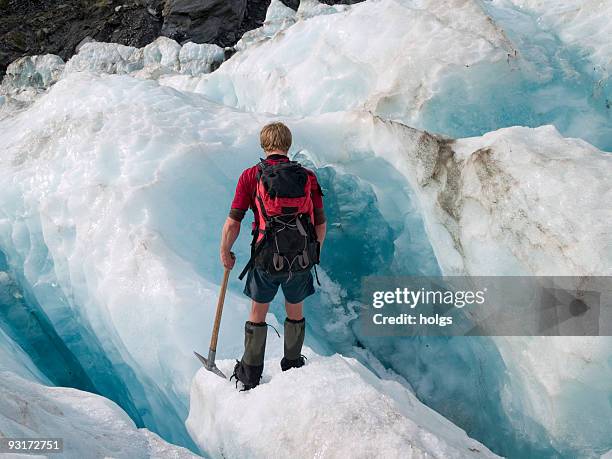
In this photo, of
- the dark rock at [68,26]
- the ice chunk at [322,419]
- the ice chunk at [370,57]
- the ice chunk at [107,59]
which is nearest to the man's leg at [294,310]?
the ice chunk at [322,419]

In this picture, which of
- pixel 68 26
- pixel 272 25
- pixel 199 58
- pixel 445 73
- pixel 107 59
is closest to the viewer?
pixel 445 73

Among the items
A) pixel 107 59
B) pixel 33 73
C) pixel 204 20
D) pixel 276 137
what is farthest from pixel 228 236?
pixel 204 20

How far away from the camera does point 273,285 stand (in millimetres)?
3156

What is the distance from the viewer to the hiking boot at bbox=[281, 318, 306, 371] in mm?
3307

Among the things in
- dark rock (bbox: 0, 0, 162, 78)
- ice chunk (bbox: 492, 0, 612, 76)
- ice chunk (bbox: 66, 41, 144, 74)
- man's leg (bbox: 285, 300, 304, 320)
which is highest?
ice chunk (bbox: 492, 0, 612, 76)

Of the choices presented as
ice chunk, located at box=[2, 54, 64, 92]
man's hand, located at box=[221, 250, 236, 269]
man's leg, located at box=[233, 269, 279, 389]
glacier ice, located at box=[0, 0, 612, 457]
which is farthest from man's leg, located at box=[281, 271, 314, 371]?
ice chunk, located at box=[2, 54, 64, 92]

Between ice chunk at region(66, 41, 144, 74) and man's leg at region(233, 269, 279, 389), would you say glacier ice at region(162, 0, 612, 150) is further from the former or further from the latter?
ice chunk at region(66, 41, 144, 74)

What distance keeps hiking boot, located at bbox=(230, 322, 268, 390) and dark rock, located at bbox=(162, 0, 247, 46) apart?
21007 mm

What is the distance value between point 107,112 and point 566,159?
457 cm

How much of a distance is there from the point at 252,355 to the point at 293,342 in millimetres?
270

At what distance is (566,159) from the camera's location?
12.6 ft

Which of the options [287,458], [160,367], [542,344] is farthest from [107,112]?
[542,344]

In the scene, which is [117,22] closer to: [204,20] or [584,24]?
[204,20]

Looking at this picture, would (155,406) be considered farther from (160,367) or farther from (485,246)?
(485,246)
